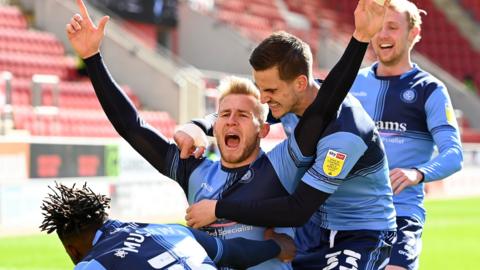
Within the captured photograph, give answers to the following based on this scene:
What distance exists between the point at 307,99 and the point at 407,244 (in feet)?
4.29

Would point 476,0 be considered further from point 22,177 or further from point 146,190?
point 22,177

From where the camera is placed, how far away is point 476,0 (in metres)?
39.1

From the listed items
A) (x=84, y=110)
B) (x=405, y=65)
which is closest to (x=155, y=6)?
(x=84, y=110)

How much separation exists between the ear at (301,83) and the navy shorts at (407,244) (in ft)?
4.39

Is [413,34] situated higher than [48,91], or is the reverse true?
[413,34]

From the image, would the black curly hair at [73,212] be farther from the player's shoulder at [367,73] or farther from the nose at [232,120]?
the player's shoulder at [367,73]

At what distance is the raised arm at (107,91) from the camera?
4.40m

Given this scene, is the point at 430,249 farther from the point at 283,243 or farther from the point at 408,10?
the point at 283,243

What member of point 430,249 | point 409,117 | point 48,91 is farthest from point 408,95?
point 48,91

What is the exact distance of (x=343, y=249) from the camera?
4.20 m

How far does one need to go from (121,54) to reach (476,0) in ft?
72.5

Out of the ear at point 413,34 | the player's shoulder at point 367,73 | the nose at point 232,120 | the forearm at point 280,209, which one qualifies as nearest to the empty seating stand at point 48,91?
the player's shoulder at point 367,73

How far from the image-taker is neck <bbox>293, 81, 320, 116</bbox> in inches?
159

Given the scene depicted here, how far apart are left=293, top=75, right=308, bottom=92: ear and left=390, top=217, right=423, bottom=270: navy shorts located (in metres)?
1.34
